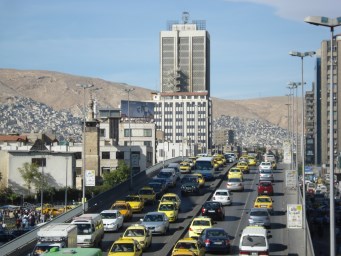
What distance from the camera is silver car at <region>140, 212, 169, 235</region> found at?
41.7 m

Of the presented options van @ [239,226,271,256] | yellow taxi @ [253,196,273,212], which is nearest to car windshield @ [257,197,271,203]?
yellow taxi @ [253,196,273,212]

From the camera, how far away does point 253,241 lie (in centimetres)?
3444

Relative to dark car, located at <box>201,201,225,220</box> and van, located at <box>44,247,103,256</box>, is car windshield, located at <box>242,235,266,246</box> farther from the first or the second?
dark car, located at <box>201,201,225,220</box>

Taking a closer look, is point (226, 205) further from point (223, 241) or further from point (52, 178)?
point (52, 178)

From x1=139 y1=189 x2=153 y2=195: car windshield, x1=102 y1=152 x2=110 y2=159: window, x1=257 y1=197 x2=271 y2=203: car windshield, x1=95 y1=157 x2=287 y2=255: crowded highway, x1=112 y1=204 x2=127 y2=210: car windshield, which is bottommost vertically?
x1=95 y1=157 x2=287 y2=255: crowded highway

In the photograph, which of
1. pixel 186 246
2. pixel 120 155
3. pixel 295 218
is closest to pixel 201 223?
pixel 295 218

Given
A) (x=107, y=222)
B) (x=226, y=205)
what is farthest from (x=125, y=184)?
(x=107, y=222)

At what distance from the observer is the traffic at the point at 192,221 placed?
34.8 metres

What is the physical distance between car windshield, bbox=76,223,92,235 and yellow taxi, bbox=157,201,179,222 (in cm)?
1038

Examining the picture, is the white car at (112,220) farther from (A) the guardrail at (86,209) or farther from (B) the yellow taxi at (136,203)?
(B) the yellow taxi at (136,203)

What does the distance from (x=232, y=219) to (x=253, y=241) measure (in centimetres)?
1502

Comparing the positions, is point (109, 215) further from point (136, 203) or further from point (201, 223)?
→ point (136, 203)

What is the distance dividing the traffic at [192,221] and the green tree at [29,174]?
70.3ft

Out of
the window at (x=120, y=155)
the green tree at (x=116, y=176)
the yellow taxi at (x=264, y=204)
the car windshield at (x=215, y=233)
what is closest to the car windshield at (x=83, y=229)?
the car windshield at (x=215, y=233)
